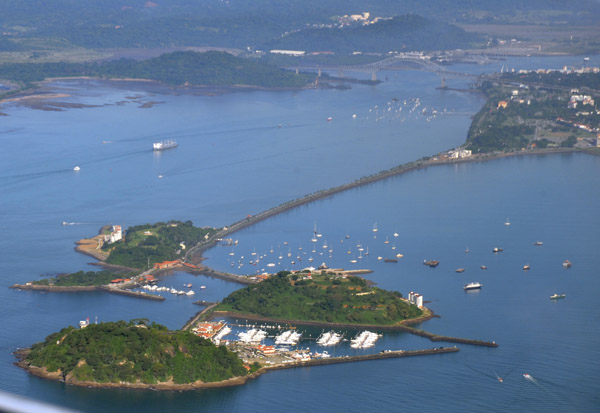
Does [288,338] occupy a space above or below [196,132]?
below

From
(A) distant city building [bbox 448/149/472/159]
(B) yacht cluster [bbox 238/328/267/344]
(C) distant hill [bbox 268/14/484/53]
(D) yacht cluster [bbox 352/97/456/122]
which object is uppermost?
(C) distant hill [bbox 268/14/484/53]

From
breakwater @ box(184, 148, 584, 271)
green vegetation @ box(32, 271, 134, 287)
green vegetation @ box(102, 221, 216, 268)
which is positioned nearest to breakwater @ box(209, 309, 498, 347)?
green vegetation @ box(32, 271, 134, 287)

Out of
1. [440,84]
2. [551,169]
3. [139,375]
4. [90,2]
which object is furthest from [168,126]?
[90,2]

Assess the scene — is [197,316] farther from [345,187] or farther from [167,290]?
[345,187]

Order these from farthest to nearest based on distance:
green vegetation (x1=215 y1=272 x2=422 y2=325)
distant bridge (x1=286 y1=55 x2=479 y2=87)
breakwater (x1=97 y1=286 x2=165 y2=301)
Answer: distant bridge (x1=286 y1=55 x2=479 y2=87)
breakwater (x1=97 y1=286 x2=165 y2=301)
green vegetation (x1=215 y1=272 x2=422 y2=325)

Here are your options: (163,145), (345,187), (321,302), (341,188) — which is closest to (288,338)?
(321,302)

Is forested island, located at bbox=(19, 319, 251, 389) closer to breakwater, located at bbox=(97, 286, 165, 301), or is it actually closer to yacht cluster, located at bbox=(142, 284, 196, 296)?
breakwater, located at bbox=(97, 286, 165, 301)

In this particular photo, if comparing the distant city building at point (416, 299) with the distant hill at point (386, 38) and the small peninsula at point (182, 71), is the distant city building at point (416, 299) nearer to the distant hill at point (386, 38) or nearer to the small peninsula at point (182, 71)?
the small peninsula at point (182, 71)

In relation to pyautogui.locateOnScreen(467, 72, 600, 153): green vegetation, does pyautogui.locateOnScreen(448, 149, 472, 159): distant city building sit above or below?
below

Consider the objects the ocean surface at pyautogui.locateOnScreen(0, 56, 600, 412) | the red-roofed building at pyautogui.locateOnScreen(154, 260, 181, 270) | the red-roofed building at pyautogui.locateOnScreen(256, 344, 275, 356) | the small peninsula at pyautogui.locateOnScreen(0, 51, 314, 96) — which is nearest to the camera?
the ocean surface at pyautogui.locateOnScreen(0, 56, 600, 412)
